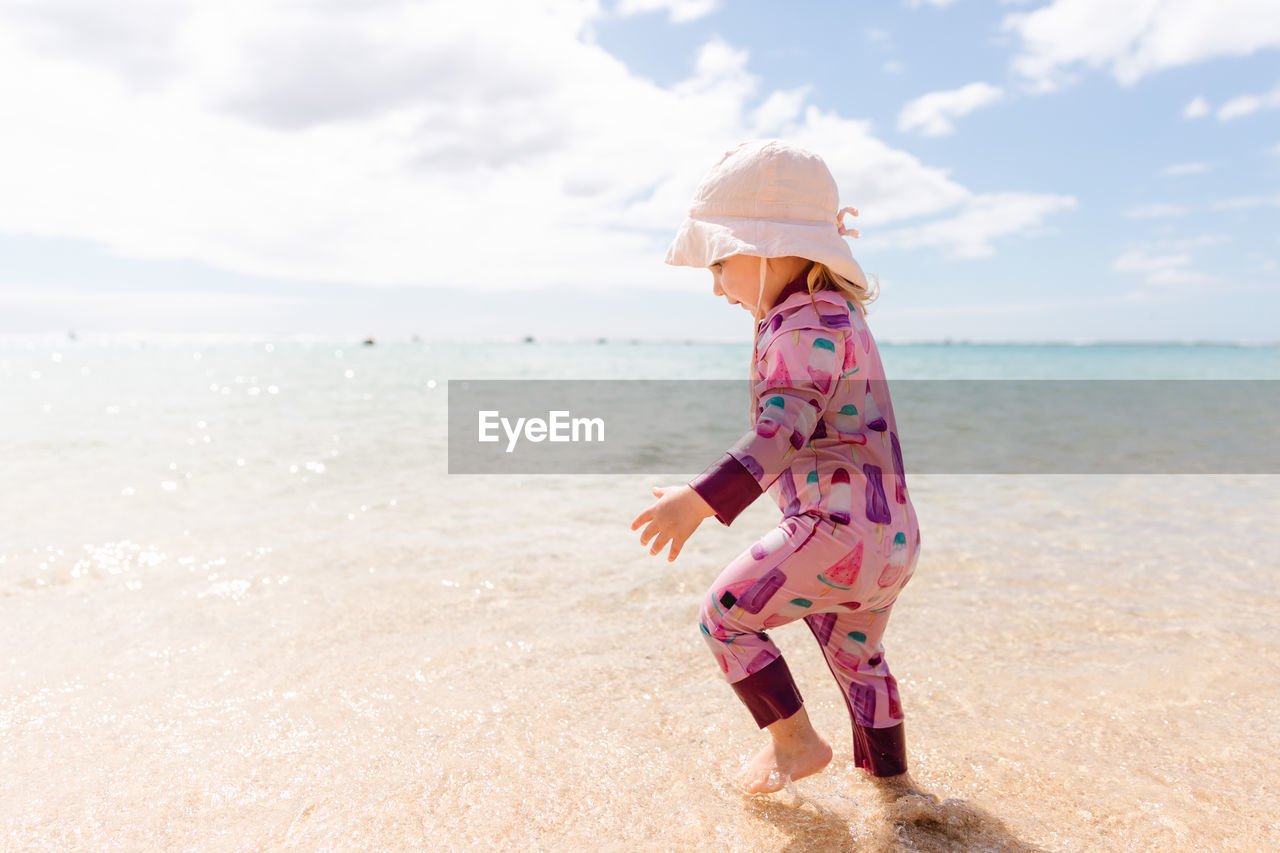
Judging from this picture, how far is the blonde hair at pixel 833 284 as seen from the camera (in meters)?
1.91

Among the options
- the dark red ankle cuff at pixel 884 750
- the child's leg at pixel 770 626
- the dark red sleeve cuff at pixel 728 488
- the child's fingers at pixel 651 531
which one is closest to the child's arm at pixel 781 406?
the dark red sleeve cuff at pixel 728 488

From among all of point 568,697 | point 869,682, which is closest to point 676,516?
point 869,682

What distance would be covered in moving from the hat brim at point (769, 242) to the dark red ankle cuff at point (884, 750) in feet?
3.85

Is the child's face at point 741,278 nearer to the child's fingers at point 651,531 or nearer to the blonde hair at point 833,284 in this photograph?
the blonde hair at point 833,284

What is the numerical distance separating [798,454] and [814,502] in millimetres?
122

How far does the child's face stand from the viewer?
77.3 inches

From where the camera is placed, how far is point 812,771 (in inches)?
77.7

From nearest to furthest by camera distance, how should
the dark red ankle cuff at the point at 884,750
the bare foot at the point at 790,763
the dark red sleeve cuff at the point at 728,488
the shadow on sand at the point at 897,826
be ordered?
the dark red sleeve cuff at the point at 728,488 → the shadow on sand at the point at 897,826 → the bare foot at the point at 790,763 → the dark red ankle cuff at the point at 884,750

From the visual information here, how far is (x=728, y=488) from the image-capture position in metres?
1.63

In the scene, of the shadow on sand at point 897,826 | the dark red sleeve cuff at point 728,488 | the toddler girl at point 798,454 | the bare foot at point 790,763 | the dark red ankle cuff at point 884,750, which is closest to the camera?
the dark red sleeve cuff at point 728,488

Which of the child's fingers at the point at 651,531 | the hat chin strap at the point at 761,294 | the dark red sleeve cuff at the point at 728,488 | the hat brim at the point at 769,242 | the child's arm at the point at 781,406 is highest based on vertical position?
the hat brim at the point at 769,242

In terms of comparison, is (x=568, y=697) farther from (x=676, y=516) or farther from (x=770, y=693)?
(x=676, y=516)

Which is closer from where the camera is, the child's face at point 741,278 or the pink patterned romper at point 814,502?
the pink patterned romper at point 814,502

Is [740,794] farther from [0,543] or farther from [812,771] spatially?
[0,543]
